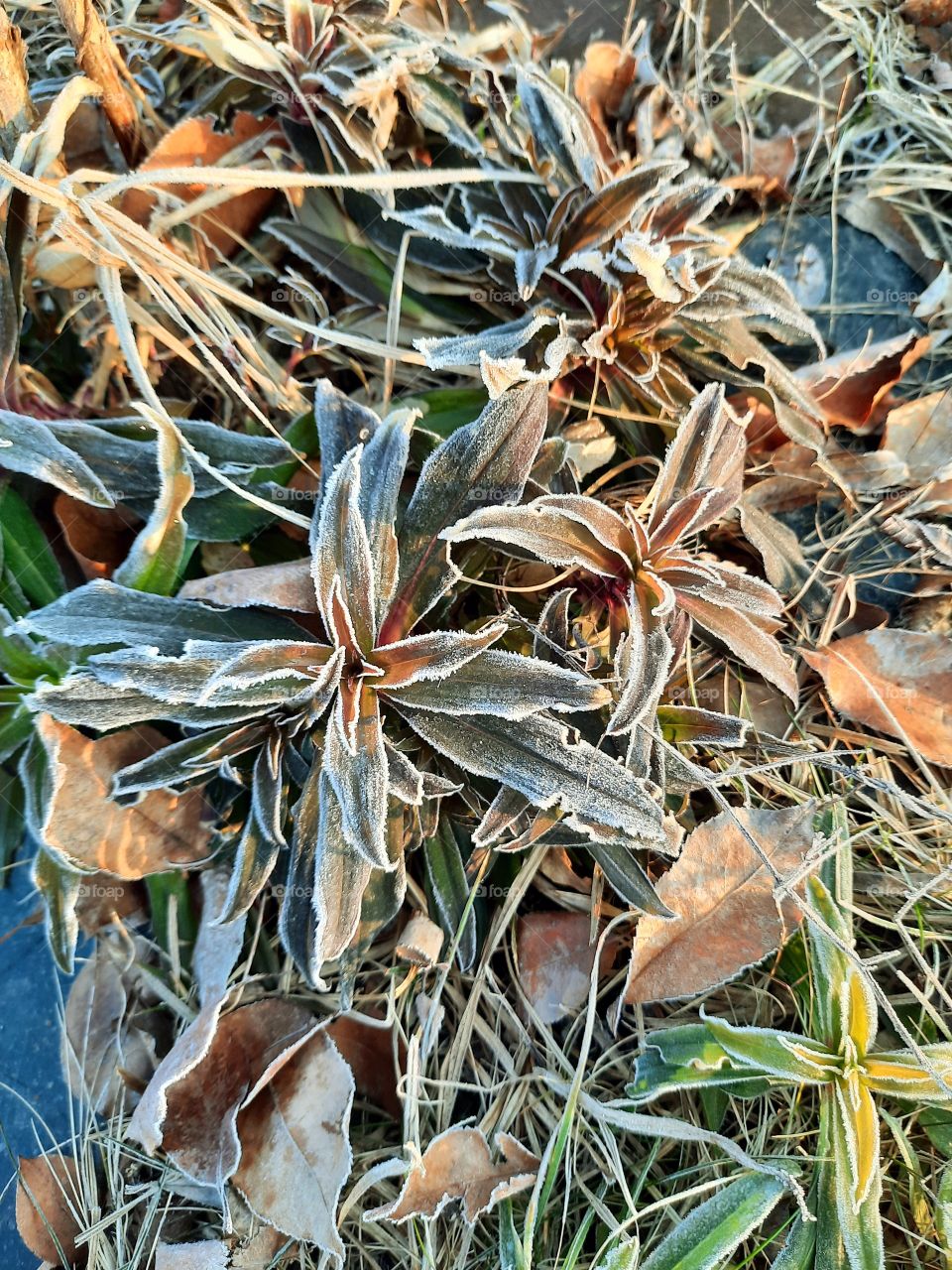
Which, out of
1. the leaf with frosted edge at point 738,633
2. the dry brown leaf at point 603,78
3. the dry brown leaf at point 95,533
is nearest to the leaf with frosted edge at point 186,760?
the dry brown leaf at point 95,533

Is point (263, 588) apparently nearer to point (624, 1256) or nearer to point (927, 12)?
point (624, 1256)

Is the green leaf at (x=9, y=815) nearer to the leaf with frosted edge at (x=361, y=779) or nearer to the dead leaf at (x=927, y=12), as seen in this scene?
the leaf with frosted edge at (x=361, y=779)

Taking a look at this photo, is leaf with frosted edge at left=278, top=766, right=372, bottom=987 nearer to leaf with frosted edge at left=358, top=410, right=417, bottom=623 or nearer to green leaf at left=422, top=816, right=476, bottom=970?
green leaf at left=422, top=816, right=476, bottom=970

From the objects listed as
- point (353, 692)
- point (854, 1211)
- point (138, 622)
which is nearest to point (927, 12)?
point (353, 692)

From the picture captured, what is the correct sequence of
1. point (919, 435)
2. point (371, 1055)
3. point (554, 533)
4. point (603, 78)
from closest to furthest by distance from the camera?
point (554, 533)
point (371, 1055)
point (919, 435)
point (603, 78)

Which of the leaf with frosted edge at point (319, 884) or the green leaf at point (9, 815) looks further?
the green leaf at point (9, 815)
